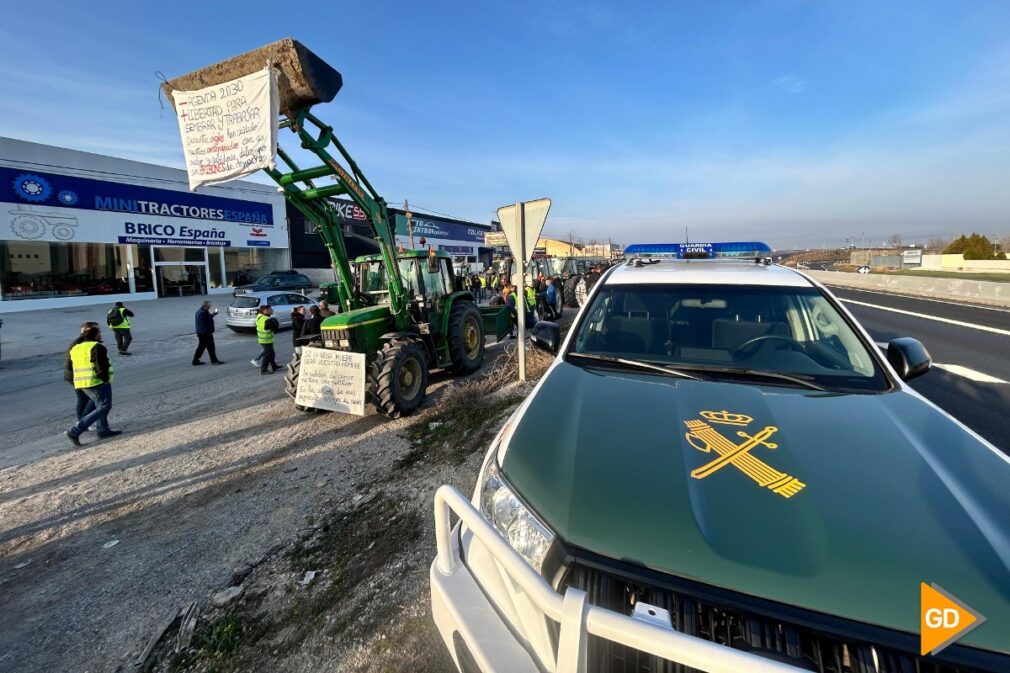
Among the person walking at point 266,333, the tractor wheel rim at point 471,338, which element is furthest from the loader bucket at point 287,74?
the person walking at point 266,333

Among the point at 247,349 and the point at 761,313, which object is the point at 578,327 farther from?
the point at 247,349

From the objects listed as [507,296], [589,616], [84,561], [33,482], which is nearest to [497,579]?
[589,616]

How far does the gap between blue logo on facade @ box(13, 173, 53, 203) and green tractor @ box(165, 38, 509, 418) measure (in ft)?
66.9

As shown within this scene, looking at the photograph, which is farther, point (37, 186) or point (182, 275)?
point (182, 275)

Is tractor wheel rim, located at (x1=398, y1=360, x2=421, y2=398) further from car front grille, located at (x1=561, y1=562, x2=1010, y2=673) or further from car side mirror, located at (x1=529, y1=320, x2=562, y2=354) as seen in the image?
car front grille, located at (x1=561, y1=562, x2=1010, y2=673)

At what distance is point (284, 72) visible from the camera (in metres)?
4.98

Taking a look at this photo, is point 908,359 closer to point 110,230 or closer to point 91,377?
point 91,377

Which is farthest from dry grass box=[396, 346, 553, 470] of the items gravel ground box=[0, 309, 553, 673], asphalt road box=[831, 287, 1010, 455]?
asphalt road box=[831, 287, 1010, 455]

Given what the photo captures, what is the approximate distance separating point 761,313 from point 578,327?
1.21 metres

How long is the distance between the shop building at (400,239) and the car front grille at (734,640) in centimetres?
767

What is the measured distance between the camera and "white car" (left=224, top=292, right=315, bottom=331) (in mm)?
14633

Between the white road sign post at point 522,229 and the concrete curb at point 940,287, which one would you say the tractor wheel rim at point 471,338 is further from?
the concrete curb at point 940,287

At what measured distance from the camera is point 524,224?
22.0 feet

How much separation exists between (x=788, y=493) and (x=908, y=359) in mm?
1842
